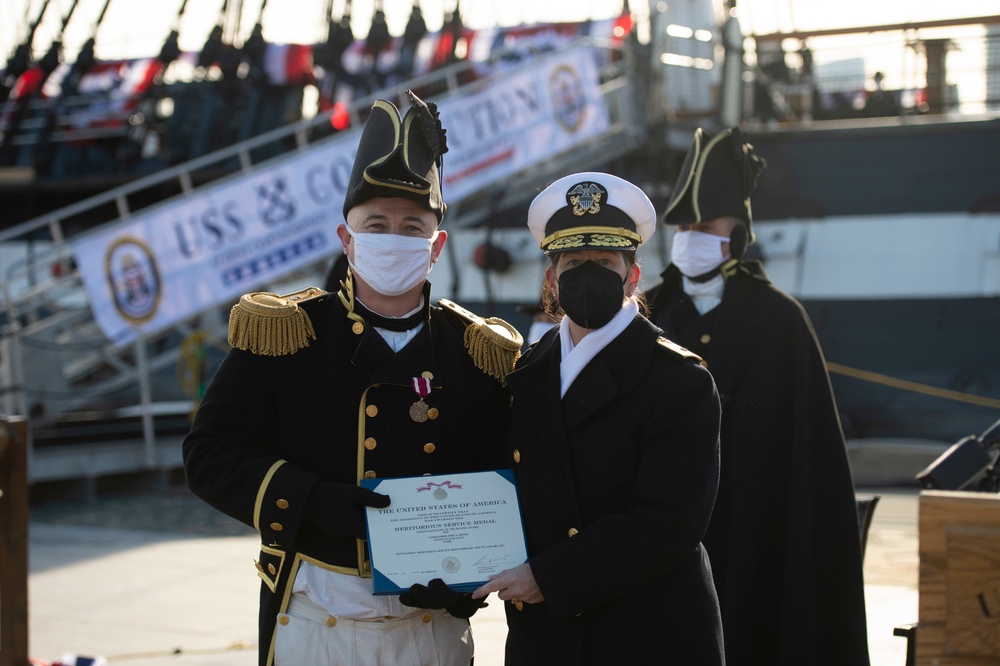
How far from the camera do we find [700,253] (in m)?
4.09

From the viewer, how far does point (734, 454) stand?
12.4 ft

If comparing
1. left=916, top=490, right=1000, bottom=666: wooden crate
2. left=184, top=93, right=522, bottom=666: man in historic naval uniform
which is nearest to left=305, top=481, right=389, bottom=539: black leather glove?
left=184, top=93, right=522, bottom=666: man in historic naval uniform

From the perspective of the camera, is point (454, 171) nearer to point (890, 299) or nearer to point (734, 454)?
point (890, 299)

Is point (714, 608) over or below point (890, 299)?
over

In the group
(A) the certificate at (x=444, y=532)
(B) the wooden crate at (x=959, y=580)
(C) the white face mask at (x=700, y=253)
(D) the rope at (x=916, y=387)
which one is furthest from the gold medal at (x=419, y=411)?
(D) the rope at (x=916, y=387)

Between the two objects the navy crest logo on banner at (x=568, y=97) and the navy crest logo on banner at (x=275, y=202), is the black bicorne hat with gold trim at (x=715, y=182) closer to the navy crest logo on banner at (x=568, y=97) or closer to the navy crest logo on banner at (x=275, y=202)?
the navy crest logo on banner at (x=275, y=202)

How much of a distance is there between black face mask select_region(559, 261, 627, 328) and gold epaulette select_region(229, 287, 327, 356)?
604 mm

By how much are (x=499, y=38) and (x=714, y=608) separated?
18251mm

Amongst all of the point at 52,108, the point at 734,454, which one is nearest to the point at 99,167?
the point at 52,108

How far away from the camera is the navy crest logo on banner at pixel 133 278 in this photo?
1067cm

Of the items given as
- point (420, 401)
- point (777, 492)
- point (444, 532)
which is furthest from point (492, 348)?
point (777, 492)

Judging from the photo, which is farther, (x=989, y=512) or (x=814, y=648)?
(x=814, y=648)

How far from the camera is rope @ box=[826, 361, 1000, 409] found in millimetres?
11562

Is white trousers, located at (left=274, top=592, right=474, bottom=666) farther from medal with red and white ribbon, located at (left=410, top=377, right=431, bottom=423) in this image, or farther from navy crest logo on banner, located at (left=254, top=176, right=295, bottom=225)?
navy crest logo on banner, located at (left=254, top=176, right=295, bottom=225)
